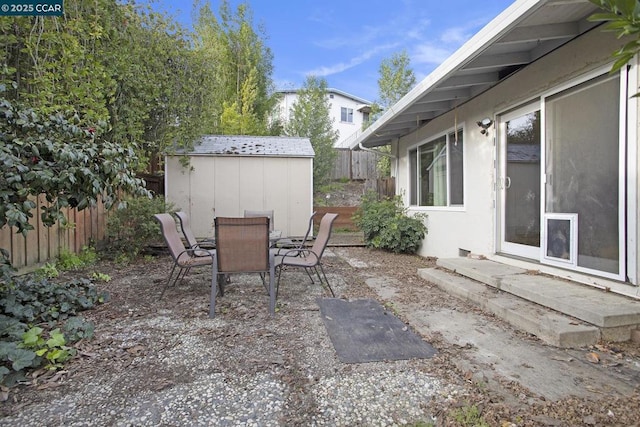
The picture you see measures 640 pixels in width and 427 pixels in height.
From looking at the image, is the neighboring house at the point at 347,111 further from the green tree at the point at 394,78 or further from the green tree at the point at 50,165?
the green tree at the point at 50,165

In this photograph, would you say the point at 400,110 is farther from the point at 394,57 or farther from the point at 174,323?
the point at 394,57

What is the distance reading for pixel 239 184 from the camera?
25.5 feet

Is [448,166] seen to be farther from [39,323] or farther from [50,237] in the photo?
[50,237]

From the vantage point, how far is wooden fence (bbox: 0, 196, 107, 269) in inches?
160

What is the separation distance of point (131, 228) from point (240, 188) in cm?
268

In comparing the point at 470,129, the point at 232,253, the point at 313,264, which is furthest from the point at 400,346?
the point at 470,129

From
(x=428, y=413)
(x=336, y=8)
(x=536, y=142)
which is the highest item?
(x=336, y=8)

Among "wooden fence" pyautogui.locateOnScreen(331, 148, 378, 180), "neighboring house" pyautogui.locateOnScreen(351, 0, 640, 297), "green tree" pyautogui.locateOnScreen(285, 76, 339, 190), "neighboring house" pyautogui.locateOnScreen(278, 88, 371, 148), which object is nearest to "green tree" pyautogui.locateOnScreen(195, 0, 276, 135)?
"green tree" pyautogui.locateOnScreen(285, 76, 339, 190)

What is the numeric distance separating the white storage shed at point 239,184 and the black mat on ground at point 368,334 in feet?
15.6

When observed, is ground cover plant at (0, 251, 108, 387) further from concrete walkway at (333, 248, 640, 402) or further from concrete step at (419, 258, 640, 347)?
concrete step at (419, 258, 640, 347)

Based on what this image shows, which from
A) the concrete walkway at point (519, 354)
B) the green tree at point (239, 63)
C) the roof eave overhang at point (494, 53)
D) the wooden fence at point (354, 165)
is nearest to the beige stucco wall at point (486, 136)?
the roof eave overhang at point (494, 53)

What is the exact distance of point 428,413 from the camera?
5.26 ft

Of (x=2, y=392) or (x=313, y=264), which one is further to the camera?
(x=313, y=264)

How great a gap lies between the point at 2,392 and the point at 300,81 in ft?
50.3
